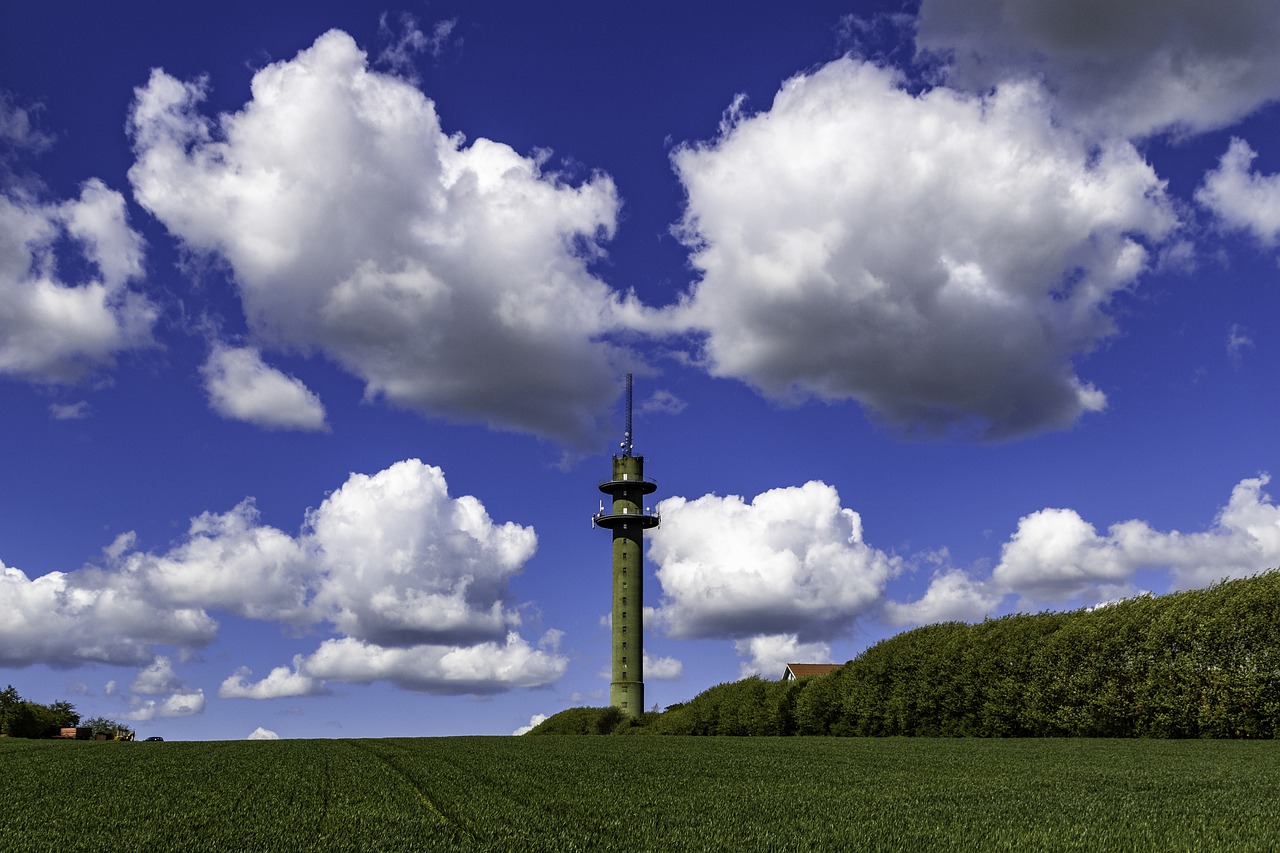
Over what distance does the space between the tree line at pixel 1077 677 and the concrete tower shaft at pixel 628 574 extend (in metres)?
42.3

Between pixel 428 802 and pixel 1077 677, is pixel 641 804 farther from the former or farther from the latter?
pixel 1077 677

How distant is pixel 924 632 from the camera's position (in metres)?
55.2

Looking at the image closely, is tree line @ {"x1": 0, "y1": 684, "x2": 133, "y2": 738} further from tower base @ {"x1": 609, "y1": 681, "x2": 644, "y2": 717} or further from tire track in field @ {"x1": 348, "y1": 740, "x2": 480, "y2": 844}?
tire track in field @ {"x1": 348, "y1": 740, "x2": 480, "y2": 844}

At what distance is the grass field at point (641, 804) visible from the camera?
11133 millimetres

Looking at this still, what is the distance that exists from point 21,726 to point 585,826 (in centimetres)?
9788

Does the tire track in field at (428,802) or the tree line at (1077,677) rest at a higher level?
the tree line at (1077,677)

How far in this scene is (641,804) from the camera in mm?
14383

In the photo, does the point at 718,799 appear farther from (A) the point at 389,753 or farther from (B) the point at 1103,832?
(A) the point at 389,753

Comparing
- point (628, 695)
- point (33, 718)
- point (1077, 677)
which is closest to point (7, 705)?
point (33, 718)

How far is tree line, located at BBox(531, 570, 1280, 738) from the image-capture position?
38.0 m

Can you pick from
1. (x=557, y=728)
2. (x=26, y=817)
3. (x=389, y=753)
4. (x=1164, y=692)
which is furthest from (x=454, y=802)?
(x=557, y=728)

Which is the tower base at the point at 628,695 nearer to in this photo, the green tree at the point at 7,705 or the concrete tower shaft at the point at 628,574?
the concrete tower shaft at the point at 628,574

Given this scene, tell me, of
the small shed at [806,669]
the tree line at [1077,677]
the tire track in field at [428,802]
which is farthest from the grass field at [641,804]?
the small shed at [806,669]

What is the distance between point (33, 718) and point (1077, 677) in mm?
92340
